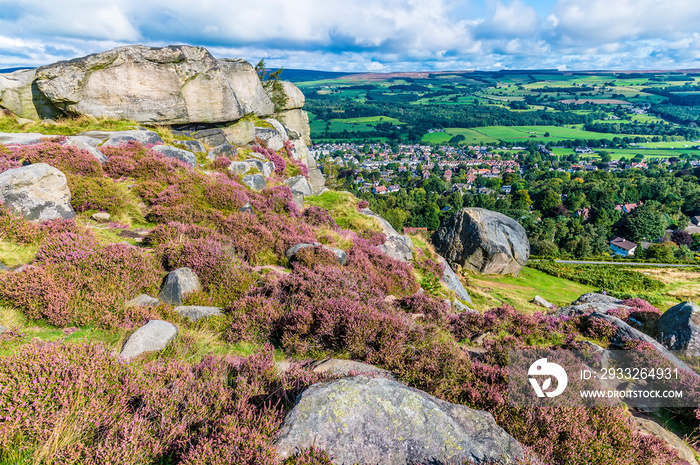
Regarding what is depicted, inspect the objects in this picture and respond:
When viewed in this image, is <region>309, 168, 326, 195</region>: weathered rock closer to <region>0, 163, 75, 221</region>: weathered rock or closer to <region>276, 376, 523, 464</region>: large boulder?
<region>0, 163, 75, 221</region>: weathered rock

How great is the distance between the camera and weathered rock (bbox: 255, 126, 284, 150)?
28484 millimetres

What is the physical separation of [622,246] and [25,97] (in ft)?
360

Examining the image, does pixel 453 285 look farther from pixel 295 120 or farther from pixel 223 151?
pixel 295 120

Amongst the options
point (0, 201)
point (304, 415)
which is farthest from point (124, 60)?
point (304, 415)

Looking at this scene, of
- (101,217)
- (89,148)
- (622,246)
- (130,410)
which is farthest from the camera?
(622,246)

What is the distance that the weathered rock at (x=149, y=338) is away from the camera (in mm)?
5840

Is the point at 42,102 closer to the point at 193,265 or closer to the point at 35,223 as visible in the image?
the point at 35,223

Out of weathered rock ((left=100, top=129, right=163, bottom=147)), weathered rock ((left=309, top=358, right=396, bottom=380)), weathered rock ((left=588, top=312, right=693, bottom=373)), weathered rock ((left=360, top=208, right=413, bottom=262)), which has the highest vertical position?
weathered rock ((left=100, top=129, right=163, bottom=147))

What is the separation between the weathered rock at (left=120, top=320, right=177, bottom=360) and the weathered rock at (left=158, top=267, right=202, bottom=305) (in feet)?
5.59

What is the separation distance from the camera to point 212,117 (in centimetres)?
2377

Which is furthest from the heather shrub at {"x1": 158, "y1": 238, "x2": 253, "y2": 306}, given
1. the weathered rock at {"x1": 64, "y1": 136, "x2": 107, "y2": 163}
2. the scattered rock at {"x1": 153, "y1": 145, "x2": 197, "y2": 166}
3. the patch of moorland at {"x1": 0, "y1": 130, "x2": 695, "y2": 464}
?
the scattered rock at {"x1": 153, "y1": 145, "x2": 197, "y2": 166}

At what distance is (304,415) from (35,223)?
9.92 meters

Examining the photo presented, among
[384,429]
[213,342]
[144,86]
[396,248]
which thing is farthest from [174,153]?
[384,429]

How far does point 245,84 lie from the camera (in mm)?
29328
